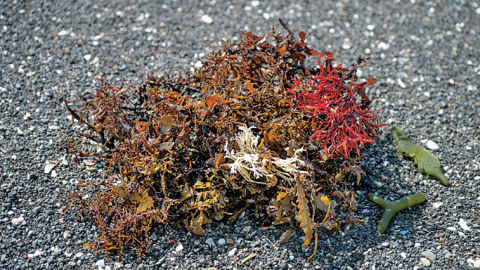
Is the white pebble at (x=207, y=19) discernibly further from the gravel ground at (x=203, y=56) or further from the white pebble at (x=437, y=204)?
the white pebble at (x=437, y=204)

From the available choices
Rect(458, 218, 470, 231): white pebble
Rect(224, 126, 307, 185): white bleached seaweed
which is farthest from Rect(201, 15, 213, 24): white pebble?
Rect(458, 218, 470, 231): white pebble

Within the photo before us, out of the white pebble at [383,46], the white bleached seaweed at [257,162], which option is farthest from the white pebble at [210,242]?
the white pebble at [383,46]

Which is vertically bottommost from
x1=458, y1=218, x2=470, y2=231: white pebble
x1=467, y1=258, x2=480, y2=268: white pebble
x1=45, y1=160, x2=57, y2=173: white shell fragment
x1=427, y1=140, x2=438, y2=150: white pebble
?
x1=467, y1=258, x2=480, y2=268: white pebble

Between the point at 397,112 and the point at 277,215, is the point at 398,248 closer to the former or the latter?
the point at 277,215

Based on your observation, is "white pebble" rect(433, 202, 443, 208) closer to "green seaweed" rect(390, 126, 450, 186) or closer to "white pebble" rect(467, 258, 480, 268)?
"green seaweed" rect(390, 126, 450, 186)

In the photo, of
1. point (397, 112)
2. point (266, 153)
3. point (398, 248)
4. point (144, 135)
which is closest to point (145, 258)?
point (144, 135)

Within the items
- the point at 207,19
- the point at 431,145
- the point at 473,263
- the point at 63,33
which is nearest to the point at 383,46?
the point at 431,145
